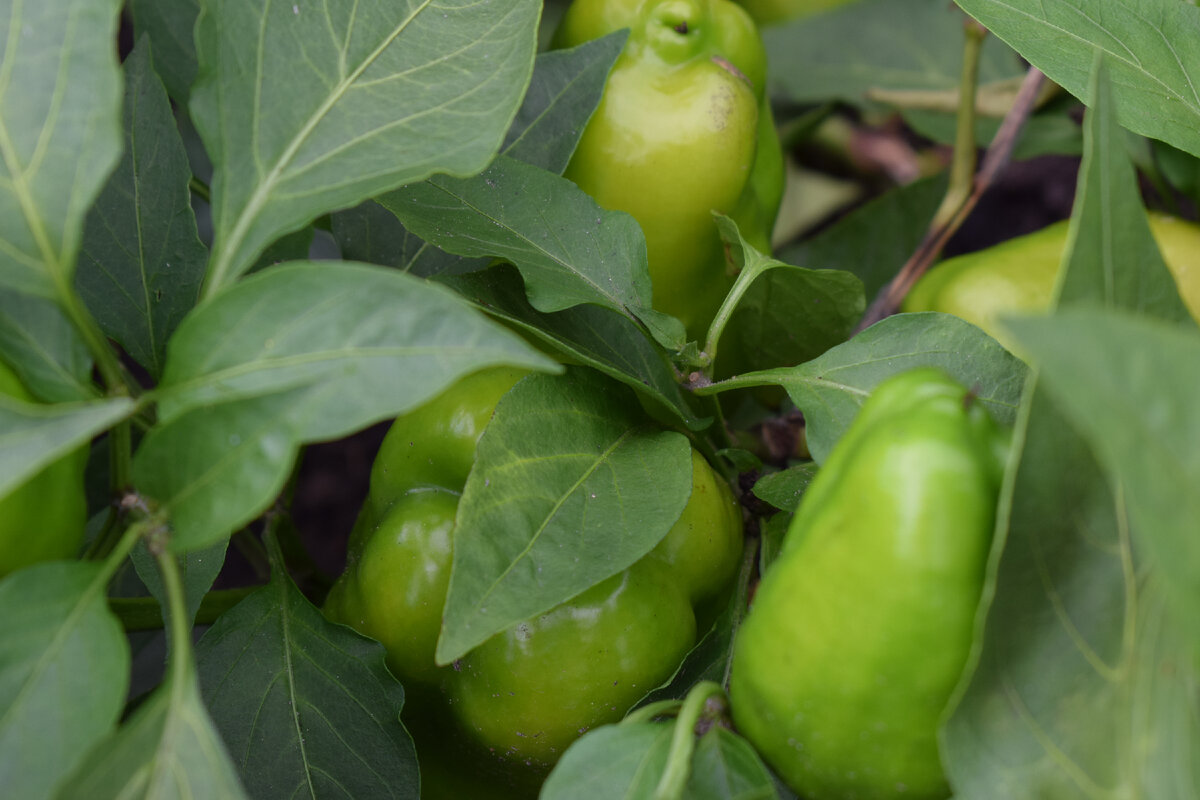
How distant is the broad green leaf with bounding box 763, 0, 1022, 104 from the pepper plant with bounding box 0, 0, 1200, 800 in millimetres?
298

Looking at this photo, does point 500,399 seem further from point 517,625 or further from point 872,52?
point 872,52

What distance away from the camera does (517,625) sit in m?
0.45

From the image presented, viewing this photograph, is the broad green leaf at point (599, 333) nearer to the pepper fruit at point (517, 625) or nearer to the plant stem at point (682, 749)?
the pepper fruit at point (517, 625)

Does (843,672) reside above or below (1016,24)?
below

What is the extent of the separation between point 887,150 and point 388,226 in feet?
2.01

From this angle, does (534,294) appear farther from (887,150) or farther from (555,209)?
(887,150)

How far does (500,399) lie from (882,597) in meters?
0.20

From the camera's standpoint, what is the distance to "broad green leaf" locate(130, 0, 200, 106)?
585 mm

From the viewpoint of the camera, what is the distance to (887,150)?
1031 mm

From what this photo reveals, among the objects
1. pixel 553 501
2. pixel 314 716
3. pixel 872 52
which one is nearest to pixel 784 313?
pixel 553 501

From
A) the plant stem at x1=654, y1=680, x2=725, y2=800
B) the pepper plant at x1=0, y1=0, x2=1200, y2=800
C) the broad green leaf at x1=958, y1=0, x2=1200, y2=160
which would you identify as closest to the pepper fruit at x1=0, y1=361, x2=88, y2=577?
the pepper plant at x1=0, y1=0, x2=1200, y2=800

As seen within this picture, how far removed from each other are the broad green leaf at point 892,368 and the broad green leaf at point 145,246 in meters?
0.26

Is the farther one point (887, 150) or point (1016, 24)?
point (887, 150)

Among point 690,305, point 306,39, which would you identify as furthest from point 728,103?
point 306,39
